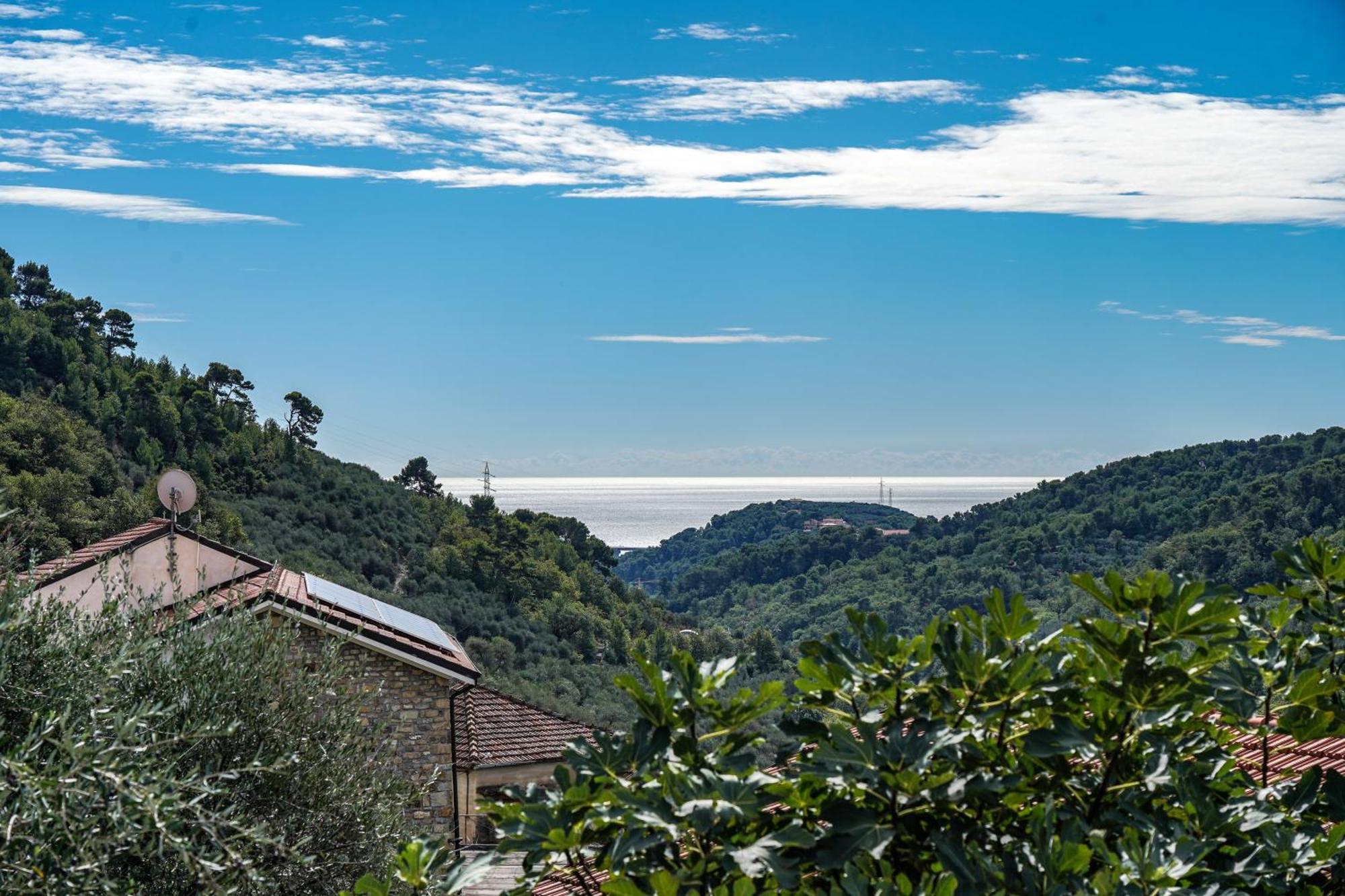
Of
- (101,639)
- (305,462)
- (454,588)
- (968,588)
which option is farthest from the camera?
(968,588)

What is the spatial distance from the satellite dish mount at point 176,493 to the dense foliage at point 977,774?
12347 mm

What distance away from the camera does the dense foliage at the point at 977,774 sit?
227 centimetres

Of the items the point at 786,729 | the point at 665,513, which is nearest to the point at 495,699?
the point at 786,729

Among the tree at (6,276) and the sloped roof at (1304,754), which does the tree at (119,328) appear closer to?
the tree at (6,276)

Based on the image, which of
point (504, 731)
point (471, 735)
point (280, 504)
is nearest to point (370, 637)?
point (471, 735)

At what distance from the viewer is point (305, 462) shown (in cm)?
5381

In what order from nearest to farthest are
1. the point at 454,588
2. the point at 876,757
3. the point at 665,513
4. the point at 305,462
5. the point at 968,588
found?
the point at 876,757, the point at 454,588, the point at 305,462, the point at 968,588, the point at 665,513

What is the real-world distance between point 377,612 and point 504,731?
3.90 meters

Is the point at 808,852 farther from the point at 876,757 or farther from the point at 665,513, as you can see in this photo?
the point at 665,513

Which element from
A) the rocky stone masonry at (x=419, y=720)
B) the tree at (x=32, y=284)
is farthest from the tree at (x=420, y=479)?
the rocky stone masonry at (x=419, y=720)

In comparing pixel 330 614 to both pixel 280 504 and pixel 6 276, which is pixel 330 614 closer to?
pixel 280 504

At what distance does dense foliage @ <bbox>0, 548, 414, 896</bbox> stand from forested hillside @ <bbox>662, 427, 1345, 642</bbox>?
4013 centimetres

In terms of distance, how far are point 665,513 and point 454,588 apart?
131 m

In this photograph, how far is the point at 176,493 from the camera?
13.8m
